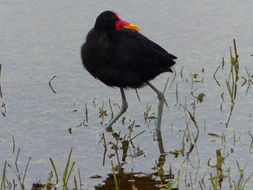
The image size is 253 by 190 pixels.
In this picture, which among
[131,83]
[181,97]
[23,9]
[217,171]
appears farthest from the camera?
[23,9]

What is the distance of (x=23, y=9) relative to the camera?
9.82 metres

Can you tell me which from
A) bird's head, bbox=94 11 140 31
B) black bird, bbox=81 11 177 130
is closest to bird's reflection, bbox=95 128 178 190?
black bird, bbox=81 11 177 130

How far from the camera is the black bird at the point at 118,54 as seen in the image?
638 centimetres

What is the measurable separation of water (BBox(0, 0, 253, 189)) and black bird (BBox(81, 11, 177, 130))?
572mm

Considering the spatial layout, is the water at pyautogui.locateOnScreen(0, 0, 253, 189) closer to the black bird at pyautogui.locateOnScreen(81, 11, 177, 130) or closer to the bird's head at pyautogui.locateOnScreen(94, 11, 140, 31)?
the black bird at pyautogui.locateOnScreen(81, 11, 177, 130)

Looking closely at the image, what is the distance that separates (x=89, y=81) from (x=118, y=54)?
1.62m

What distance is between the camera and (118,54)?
20.9 feet

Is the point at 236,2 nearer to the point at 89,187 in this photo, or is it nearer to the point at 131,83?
the point at 131,83

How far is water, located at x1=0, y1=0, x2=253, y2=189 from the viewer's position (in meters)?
6.30

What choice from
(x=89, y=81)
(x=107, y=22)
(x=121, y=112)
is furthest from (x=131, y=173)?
(x=89, y=81)

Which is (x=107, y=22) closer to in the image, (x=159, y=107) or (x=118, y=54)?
(x=118, y=54)

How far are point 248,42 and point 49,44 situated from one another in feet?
7.97

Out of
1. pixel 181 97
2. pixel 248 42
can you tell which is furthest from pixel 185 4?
pixel 181 97

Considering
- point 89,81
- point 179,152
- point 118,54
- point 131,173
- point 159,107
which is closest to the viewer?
point 131,173
